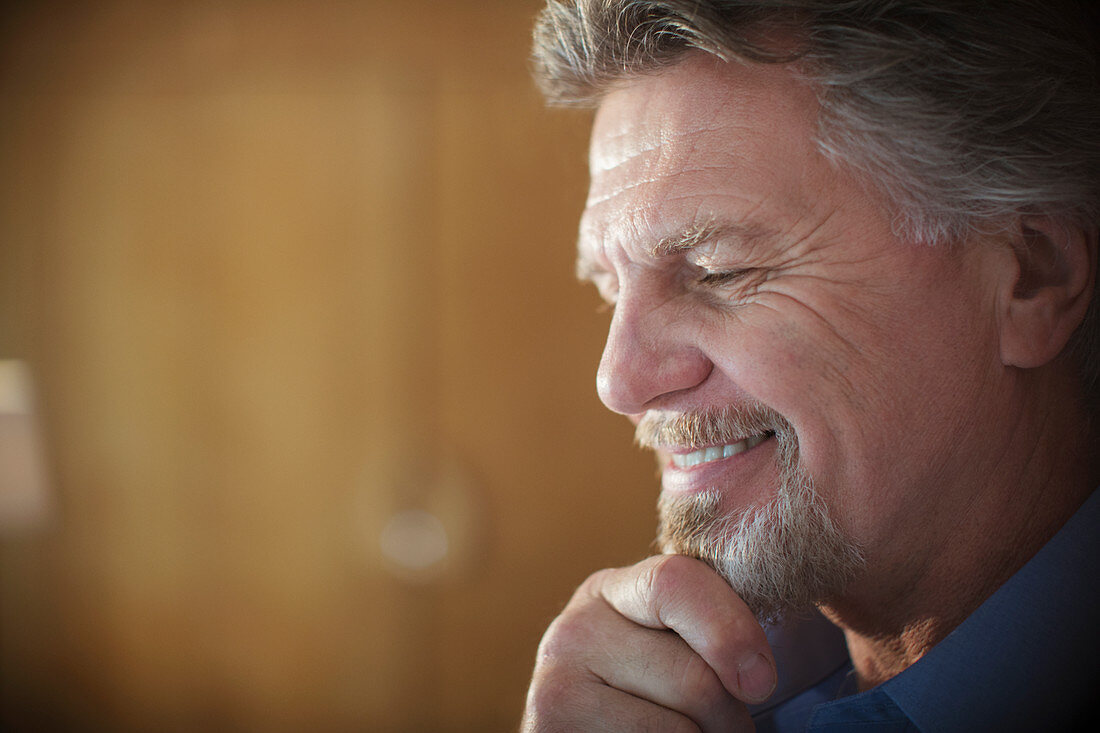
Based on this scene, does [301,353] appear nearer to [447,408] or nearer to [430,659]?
[447,408]

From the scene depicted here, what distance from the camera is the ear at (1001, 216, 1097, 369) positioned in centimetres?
82

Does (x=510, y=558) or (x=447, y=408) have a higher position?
(x=447, y=408)

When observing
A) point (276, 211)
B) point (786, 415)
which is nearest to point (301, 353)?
point (276, 211)

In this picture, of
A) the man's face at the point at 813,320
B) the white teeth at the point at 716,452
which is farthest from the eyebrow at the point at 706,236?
the white teeth at the point at 716,452

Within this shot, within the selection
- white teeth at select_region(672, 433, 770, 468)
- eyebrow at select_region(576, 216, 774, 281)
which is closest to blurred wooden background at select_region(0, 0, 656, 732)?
white teeth at select_region(672, 433, 770, 468)

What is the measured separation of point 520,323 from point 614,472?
649 mm

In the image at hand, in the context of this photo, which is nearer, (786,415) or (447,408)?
(786,415)

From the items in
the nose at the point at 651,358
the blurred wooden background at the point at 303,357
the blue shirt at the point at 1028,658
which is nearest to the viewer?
the blue shirt at the point at 1028,658

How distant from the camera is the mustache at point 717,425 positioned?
2.78 ft

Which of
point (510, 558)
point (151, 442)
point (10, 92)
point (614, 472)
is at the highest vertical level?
point (10, 92)

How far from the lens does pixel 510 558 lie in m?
2.89

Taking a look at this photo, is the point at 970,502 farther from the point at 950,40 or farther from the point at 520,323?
the point at 520,323

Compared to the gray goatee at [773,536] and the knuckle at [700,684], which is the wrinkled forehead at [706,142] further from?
the knuckle at [700,684]

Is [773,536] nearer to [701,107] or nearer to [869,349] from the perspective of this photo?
[869,349]
